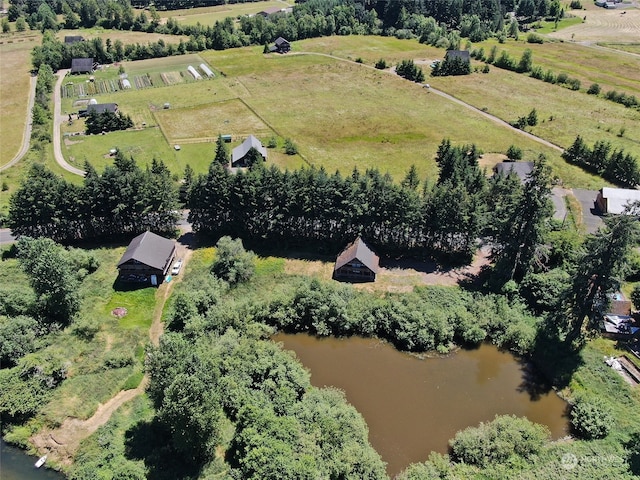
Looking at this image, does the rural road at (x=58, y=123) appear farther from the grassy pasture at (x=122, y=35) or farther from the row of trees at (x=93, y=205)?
the grassy pasture at (x=122, y=35)

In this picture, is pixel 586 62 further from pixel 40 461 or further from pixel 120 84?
pixel 40 461

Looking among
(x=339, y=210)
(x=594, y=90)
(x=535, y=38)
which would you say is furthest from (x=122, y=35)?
(x=594, y=90)

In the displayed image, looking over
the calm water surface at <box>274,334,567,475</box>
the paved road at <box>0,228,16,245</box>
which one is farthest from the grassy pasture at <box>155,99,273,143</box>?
the calm water surface at <box>274,334,567,475</box>

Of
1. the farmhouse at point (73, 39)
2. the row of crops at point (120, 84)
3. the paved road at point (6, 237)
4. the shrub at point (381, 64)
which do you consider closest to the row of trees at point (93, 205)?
the paved road at point (6, 237)

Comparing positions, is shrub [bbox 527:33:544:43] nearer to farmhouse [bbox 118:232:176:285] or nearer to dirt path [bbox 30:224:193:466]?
farmhouse [bbox 118:232:176:285]

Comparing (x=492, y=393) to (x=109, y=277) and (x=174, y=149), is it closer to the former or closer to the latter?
(x=109, y=277)

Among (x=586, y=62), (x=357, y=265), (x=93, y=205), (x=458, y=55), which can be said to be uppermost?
(x=458, y=55)

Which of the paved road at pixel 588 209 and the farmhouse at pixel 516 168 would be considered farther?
the farmhouse at pixel 516 168

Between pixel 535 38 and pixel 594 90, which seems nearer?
pixel 594 90
